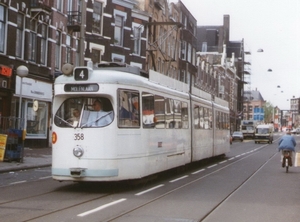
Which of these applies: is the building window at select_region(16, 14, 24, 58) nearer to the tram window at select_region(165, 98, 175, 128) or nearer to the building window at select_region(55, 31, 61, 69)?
the building window at select_region(55, 31, 61, 69)

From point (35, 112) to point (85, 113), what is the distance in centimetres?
1823

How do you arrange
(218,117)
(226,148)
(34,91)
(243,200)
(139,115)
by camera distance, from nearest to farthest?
(243,200)
(139,115)
(218,117)
(226,148)
(34,91)

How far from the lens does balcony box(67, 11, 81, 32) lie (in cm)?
3369

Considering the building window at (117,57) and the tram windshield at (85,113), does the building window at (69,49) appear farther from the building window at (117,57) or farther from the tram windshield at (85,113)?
the tram windshield at (85,113)

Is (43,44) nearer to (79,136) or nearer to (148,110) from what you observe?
(148,110)

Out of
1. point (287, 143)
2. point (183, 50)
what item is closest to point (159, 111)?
point (287, 143)

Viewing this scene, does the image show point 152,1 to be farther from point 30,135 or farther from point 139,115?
point 139,115

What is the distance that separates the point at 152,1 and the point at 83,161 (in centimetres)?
3845

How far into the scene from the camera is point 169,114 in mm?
16094

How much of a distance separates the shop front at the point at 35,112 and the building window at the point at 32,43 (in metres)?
1.19

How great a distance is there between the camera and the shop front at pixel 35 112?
96.9ft

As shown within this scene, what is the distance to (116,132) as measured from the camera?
41.4 ft

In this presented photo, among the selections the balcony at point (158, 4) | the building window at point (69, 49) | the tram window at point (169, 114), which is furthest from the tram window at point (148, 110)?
the balcony at point (158, 4)

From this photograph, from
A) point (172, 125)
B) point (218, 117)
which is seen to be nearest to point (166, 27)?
point (218, 117)
